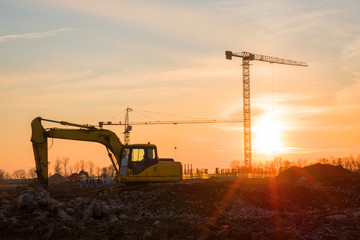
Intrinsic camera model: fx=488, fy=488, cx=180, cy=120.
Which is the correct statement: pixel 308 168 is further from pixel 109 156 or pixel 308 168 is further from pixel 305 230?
pixel 305 230

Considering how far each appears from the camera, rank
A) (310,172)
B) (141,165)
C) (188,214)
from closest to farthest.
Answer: (188,214), (141,165), (310,172)

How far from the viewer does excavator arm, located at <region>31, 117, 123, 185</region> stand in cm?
3578

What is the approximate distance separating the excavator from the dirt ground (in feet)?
3.60

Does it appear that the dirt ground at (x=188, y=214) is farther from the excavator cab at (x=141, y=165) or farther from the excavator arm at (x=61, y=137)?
the excavator arm at (x=61, y=137)

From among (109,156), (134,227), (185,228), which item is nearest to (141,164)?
(109,156)

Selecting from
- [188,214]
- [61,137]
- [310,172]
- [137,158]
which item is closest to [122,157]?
[137,158]

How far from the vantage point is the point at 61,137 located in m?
36.9

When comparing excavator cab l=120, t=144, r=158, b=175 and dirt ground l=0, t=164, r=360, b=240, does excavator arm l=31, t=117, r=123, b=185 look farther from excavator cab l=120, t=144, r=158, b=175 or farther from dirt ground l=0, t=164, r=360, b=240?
dirt ground l=0, t=164, r=360, b=240

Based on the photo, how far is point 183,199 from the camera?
3139 cm

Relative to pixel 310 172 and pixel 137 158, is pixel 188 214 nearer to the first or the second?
pixel 137 158

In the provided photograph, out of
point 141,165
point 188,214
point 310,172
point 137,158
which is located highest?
point 137,158

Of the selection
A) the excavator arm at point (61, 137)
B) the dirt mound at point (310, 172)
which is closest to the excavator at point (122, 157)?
the excavator arm at point (61, 137)

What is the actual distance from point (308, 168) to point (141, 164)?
28219 millimetres

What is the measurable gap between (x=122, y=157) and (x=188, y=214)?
9686mm
